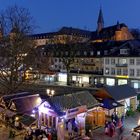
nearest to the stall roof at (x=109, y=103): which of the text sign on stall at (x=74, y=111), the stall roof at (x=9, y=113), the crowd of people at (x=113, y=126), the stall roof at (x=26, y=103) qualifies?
the crowd of people at (x=113, y=126)

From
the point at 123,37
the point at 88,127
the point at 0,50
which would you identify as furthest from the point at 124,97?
the point at 123,37

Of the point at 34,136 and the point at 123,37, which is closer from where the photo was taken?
the point at 34,136

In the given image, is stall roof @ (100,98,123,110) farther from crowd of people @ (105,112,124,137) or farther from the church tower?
the church tower

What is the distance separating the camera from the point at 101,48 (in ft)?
224

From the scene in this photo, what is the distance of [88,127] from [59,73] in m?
44.2

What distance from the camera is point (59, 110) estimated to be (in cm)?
2634

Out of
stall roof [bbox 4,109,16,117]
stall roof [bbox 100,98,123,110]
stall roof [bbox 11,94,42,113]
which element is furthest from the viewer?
stall roof [bbox 100,98,123,110]

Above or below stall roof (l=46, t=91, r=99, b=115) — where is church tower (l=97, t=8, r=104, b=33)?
above

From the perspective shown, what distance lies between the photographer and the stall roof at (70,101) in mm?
26659

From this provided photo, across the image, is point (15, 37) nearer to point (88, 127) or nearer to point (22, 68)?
point (22, 68)

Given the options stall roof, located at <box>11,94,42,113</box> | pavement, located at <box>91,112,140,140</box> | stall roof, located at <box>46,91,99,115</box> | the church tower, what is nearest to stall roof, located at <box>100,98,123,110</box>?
stall roof, located at <box>46,91,99,115</box>

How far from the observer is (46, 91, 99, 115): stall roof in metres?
26.7

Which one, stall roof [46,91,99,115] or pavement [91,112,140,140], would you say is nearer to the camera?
pavement [91,112,140,140]

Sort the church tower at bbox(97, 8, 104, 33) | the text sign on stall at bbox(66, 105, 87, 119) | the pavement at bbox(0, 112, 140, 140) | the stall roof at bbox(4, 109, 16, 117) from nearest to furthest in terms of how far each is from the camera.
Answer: the pavement at bbox(0, 112, 140, 140)
the text sign on stall at bbox(66, 105, 87, 119)
the stall roof at bbox(4, 109, 16, 117)
the church tower at bbox(97, 8, 104, 33)
